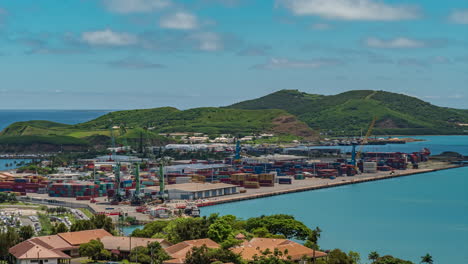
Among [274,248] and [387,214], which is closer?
[274,248]

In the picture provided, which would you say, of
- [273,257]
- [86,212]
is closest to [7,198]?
[86,212]

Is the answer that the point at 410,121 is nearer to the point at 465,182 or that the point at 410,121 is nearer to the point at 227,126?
the point at 227,126

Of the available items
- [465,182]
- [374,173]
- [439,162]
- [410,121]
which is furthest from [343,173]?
[410,121]

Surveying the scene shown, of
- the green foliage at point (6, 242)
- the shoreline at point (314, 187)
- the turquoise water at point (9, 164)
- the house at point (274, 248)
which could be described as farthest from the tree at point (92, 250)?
the turquoise water at point (9, 164)

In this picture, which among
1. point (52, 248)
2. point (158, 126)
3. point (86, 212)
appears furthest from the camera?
point (158, 126)

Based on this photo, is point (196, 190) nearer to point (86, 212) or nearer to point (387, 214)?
point (86, 212)

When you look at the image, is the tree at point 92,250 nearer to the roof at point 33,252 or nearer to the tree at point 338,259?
the roof at point 33,252
